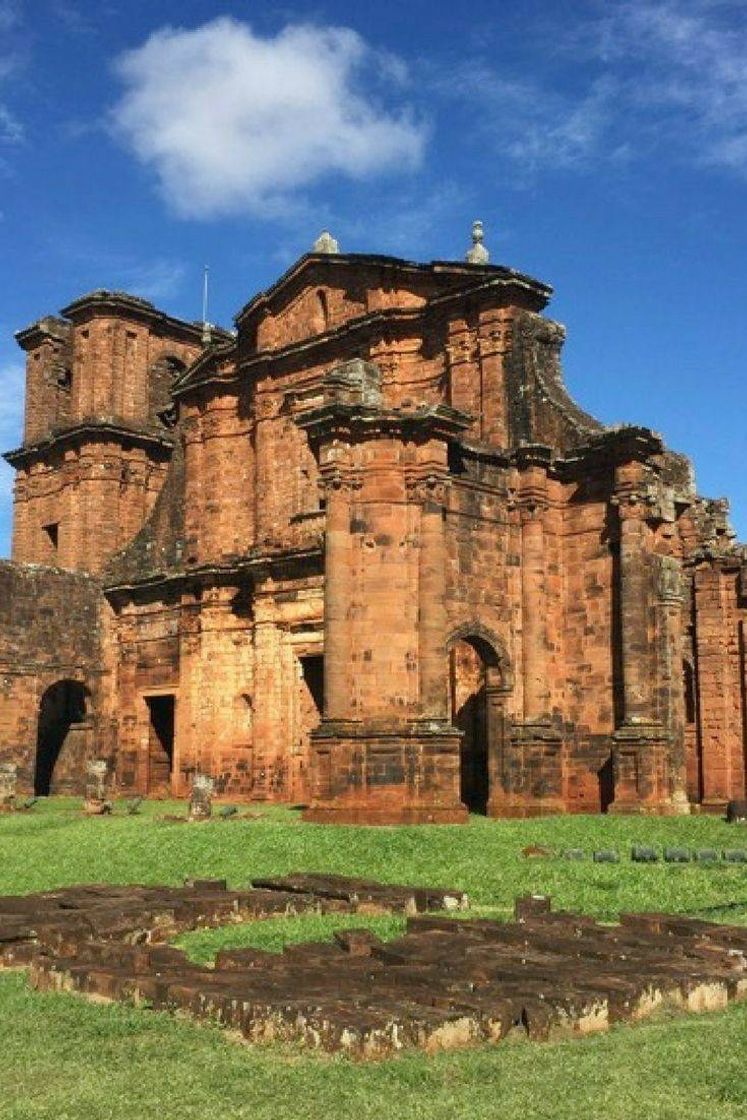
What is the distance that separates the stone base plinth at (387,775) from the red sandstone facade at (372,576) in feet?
0.12

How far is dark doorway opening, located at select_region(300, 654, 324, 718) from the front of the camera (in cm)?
2728

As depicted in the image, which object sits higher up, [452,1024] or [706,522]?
[706,522]

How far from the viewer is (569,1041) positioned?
22.3 ft

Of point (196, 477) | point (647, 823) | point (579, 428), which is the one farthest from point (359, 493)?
point (196, 477)

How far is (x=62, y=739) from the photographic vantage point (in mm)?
35125

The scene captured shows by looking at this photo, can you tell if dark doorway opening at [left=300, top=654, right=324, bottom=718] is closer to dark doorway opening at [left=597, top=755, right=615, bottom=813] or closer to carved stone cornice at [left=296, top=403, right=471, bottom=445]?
dark doorway opening at [left=597, top=755, right=615, bottom=813]

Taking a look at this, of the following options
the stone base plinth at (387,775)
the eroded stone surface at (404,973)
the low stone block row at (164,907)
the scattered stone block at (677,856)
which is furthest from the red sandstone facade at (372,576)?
the eroded stone surface at (404,973)

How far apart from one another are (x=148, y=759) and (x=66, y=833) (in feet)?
37.7

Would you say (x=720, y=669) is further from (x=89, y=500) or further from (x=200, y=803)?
(x=89, y=500)

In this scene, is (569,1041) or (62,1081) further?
(569,1041)

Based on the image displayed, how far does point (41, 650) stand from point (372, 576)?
14.9 meters

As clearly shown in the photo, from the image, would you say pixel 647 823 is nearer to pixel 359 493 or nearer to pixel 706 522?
pixel 359 493

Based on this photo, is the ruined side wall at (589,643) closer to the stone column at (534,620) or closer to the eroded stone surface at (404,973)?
the stone column at (534,620)

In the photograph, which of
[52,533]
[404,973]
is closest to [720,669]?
[404,973]
